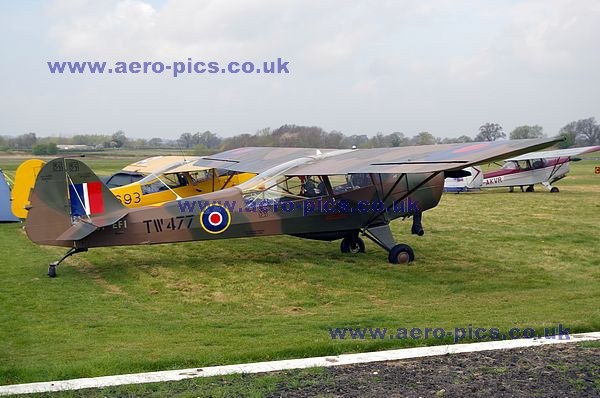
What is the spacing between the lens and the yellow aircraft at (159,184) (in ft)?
47.6

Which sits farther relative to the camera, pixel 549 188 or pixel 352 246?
pixel 549 188

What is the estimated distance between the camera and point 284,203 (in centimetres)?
1077

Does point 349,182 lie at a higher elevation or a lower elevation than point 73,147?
lower

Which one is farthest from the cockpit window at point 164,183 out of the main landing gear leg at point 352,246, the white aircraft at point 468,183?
the white aircraft at point 468,183

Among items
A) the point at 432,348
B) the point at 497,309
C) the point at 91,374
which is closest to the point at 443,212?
the point at 497,309

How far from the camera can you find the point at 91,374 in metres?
4.77

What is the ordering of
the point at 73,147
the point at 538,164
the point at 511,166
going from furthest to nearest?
the point at 511,166
the point at 538,164
the point at 73,147

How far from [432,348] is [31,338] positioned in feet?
13.5

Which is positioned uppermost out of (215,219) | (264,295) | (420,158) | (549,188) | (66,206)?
(420,158)

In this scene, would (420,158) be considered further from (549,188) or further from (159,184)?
(549,188)

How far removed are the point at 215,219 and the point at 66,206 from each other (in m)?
2.40

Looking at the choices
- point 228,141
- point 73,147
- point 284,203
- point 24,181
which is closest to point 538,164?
point 228,141

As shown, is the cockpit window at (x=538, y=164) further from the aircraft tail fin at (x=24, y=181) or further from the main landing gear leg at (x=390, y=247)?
the aircraft tail fin at (x=24, y=181)

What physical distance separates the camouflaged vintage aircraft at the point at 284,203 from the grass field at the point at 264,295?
651mm
